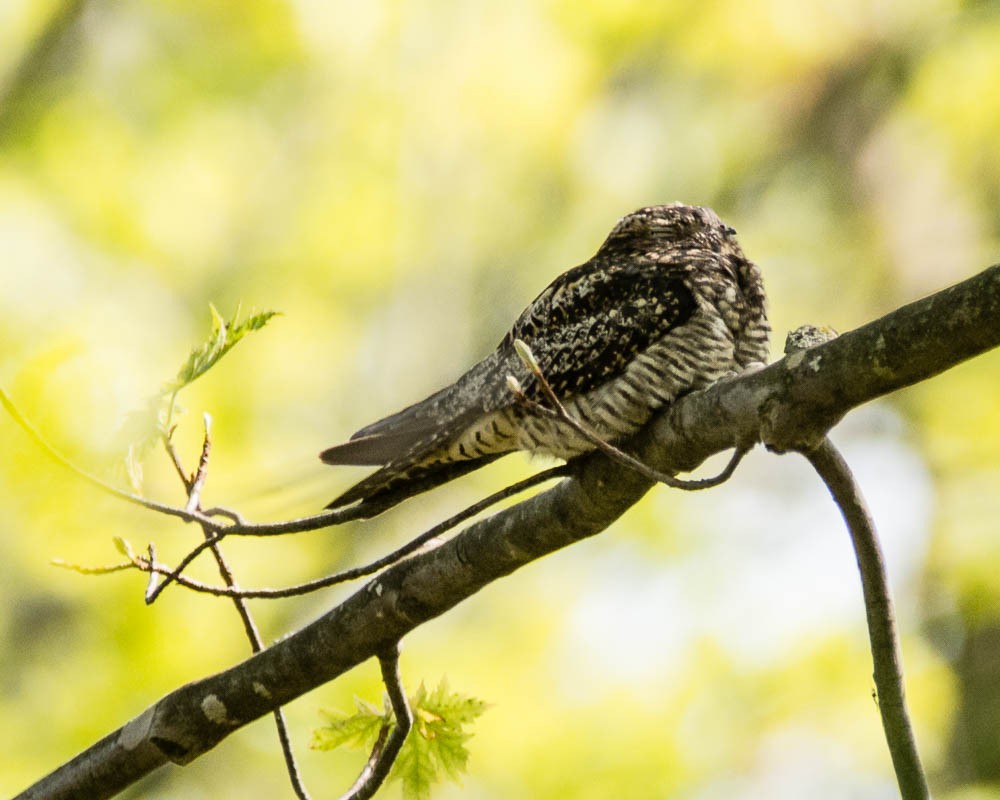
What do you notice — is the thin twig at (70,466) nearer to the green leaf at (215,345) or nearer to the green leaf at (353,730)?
the green leaf at (215,345)

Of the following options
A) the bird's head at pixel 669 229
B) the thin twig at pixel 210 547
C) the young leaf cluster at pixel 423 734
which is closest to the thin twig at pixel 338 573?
the thin twig at pixel 210 547

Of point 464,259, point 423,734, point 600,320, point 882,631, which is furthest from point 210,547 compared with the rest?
point 464,259

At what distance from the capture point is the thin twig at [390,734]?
102 inches

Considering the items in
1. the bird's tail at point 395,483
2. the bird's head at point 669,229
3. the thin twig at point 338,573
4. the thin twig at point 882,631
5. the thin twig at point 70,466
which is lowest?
the thin twig at point 882,631

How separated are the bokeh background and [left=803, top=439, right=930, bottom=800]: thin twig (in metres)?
3.15

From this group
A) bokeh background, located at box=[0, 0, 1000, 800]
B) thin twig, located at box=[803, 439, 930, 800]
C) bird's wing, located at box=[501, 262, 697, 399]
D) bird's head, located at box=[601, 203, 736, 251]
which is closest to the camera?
thin twig, located at box=[803, 439, 930, 800]

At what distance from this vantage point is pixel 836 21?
10.4m

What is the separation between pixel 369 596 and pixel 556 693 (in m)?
4.44

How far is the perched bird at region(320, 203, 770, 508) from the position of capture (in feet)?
9.95

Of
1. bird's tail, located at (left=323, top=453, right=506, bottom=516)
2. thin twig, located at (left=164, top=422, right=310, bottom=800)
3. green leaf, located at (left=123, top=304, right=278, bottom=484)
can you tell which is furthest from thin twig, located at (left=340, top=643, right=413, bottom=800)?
green leaf, located at (left=123, top=304, right=278, bottom=484)

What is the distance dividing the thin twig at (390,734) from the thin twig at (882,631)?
1.03 metres

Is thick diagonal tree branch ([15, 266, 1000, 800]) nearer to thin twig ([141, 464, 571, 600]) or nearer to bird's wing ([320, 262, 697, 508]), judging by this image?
thin twig ([141, 464, 571, 600])

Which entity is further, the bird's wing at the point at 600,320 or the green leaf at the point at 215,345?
the bird's wing at the point at 600,320

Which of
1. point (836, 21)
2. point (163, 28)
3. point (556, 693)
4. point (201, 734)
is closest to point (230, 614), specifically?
point (556, 693)
